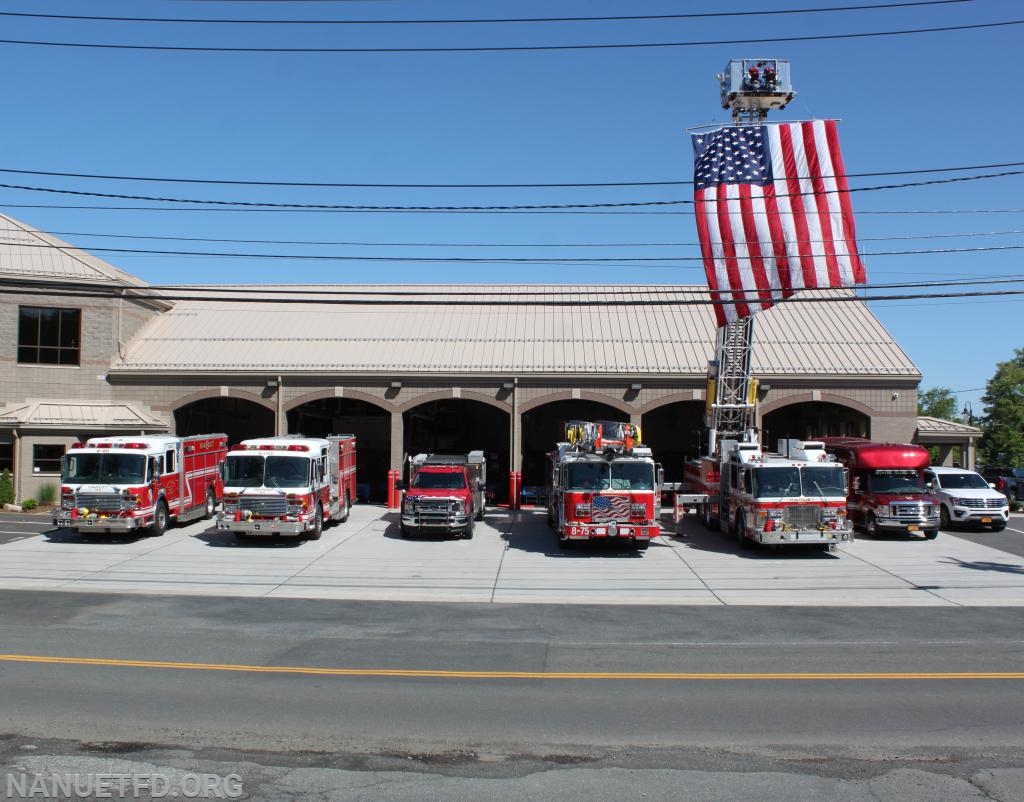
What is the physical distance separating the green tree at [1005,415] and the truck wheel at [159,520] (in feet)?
219

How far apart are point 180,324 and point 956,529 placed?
3288 centimetres

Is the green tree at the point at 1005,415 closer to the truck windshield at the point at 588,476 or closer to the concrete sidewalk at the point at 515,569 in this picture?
the concrete sidewalk at the point at 515,569

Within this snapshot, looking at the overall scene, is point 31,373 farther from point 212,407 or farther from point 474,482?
point 474,482

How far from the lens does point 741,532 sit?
1016 inches

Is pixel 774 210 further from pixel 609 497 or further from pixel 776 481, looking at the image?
pixel 609 497

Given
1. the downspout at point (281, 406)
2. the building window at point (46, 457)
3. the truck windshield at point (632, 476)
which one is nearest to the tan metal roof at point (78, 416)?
the building window at point (46, 457)

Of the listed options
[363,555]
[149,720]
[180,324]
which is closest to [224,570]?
[363,555]

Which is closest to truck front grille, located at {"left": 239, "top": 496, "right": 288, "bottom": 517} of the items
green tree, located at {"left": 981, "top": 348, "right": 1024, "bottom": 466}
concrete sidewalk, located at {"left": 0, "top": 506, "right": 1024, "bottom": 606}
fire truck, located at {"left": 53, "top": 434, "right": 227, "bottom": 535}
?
concrete sidewalk, located at {"left": 0, "top": 506, "right": 1024, "bottom": 606}

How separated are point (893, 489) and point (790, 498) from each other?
5.45 meters

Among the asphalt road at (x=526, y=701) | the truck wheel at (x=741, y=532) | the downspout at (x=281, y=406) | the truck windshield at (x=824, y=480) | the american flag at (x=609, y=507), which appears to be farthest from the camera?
the downspout at (x=281, y=406)

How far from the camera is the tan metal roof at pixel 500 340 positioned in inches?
1441

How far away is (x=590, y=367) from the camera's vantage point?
1431 inches

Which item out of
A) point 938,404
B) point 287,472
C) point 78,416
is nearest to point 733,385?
point 287,472

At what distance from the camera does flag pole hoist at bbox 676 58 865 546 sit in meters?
23.0
